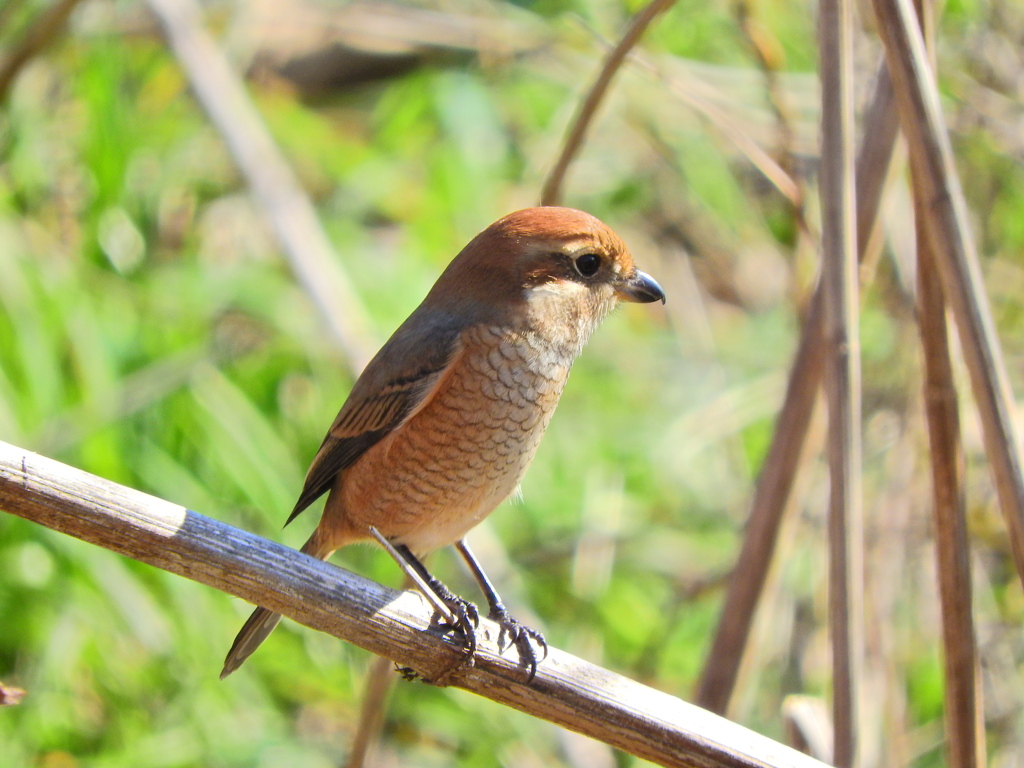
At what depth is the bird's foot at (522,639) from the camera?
1759mm

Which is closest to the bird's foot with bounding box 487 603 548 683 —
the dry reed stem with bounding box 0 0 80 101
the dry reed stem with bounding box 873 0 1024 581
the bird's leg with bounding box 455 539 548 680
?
the bird's leg with bounding box 455 539 548 680

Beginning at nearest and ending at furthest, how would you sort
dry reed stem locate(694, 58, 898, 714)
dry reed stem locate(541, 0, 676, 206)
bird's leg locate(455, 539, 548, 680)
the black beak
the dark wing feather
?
bird's leg locate(455, 539, 548, 680), dry reed stem locate(541, 0, 676, 206), dry reed stem locate(694, 58, 898, 714), the dark wing feather, the black beak

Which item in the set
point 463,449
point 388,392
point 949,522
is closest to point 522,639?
point 463,449

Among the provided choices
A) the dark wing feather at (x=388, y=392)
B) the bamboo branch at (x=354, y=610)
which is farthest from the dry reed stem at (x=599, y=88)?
the bamboo branch at (x=354, y=610)

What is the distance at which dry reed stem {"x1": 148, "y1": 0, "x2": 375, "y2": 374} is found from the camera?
11.2 feet

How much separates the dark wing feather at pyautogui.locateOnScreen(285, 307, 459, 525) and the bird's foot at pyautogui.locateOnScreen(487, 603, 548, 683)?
50 centimetres

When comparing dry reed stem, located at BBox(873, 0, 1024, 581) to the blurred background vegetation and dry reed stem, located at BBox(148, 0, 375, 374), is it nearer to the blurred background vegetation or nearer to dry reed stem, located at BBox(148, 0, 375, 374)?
the blurred background vegetation

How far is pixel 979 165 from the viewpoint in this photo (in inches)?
153

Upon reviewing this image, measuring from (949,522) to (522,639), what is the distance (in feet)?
2.68

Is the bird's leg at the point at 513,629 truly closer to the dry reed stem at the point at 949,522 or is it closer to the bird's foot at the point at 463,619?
the bird's foot at the point at 463,619

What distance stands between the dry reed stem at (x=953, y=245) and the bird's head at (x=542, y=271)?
35.5 inches

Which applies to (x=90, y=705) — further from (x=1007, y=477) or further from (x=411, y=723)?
(x=1007, y=477)

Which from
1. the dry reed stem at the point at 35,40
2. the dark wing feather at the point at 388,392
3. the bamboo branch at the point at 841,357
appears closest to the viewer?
the bamboo branch at the point at 841,357

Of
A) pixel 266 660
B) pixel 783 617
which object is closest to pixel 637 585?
pixel 783 617
